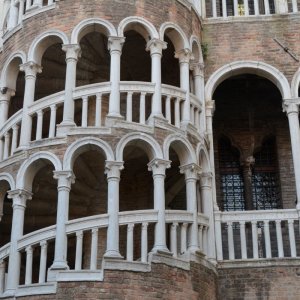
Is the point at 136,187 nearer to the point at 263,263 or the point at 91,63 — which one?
the point at 91,63

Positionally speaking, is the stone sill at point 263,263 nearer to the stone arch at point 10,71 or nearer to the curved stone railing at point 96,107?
the curved stone railing at point 96,107

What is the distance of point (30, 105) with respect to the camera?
45.9ft

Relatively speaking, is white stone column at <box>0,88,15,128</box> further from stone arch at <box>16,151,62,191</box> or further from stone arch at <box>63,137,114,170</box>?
stone arch at <box>63,137,114,170</box>

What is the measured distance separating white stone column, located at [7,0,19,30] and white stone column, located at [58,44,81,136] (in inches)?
104

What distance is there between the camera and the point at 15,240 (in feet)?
41.8

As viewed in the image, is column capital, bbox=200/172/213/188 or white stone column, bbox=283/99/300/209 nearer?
column capital, bbox=200/172/213/188

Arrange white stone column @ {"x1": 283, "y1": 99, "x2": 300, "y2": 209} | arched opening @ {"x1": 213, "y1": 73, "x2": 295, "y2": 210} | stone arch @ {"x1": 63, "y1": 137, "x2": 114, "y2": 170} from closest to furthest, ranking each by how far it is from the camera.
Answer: stone arch @ {"x1": 63, "y1": 137, "x2": 114, "y2": 170} < white stone column @ {"x1": 283, "y1": 99, "x2": 300, "y2": 209} < arched opening @ {"x1": 213, "y1": 73, "x2": 295, "y2": 210}

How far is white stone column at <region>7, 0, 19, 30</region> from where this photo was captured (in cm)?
1590

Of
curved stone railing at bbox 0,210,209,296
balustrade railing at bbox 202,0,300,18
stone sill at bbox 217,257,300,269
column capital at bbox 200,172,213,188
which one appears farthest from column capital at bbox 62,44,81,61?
stone sill at bbox 217,257,300,269

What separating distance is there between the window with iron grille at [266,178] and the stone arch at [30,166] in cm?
674

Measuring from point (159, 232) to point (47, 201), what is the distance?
389 centimetres

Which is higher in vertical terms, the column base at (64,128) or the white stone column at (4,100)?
the white stone column at (4,100)

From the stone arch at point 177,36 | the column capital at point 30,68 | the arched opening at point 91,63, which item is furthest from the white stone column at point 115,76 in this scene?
the column capital at point 30,68

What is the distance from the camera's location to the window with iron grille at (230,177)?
17.5m
